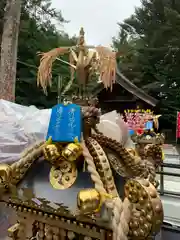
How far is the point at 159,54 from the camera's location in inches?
490

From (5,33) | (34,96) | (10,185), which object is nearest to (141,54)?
(34,96)

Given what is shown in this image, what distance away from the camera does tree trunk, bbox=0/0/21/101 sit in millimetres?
4473

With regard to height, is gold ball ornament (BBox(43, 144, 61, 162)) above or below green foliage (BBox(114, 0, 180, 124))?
below

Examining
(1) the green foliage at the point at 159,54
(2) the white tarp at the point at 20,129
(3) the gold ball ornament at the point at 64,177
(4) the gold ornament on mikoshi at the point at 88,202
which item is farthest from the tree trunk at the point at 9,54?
(1) the green foliage at the point at 159,54

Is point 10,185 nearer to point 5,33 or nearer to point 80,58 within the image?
point 80,58

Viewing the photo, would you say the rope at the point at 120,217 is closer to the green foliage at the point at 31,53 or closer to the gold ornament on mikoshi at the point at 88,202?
the gold ornament on mikoshi at the point at 88,202

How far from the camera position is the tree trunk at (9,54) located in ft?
14.7

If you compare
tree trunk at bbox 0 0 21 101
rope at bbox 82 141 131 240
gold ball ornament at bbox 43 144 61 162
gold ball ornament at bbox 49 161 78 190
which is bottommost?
rope at bbox 82 141 131 240

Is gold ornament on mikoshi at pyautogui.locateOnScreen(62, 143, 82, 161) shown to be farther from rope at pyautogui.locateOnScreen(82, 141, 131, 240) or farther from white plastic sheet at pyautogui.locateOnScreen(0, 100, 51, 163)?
white plastic sheet at pyautogui.locateOnScreen(0, 100, 51, 163)

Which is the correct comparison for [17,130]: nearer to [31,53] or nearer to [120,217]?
[120,217]

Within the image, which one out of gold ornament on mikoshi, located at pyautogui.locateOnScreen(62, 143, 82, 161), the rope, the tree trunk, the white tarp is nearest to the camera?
the rope

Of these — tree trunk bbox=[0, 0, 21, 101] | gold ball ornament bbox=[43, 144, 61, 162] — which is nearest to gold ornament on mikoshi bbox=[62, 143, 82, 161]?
gold ball ornament bbox=[43, 144, 61, 162]

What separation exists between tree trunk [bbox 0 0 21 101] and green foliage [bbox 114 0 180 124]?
6688 millimetres

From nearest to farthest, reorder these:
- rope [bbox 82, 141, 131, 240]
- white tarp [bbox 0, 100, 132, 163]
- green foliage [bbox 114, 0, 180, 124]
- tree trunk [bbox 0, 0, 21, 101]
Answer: rope [bbox 82, 141, 131, 240]
white tarp [bbox 0, 100, 132, 163]
tree trunk [bbox 0, 0, 21, 101]
green foliage [bbox 114, 0, 180, 124]
